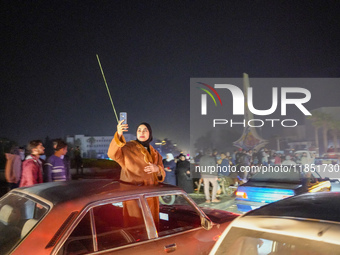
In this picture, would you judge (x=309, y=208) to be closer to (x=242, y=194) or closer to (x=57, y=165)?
(x=57, y=165)

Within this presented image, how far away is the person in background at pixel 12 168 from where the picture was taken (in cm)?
642

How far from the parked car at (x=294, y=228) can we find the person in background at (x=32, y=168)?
3693 millimetres

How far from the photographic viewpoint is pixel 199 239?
3.06 meters

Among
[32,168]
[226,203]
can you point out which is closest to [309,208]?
[32,168]

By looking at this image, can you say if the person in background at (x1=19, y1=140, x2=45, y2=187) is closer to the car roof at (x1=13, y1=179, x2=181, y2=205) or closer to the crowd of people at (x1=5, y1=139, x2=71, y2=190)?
the crowd of people at (x1=5, y1=139, x2=71, y2=190)

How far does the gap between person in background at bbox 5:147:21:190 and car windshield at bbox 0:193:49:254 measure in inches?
156

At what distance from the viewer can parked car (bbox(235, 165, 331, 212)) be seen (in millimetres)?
6188

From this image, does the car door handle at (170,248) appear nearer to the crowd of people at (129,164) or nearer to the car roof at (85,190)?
the car roof at (85,190)

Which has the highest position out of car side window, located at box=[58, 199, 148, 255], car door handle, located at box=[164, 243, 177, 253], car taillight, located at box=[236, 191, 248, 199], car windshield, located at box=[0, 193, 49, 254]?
car windshield, located at box=[0, 193, 49, 254]

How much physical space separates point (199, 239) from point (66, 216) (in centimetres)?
144

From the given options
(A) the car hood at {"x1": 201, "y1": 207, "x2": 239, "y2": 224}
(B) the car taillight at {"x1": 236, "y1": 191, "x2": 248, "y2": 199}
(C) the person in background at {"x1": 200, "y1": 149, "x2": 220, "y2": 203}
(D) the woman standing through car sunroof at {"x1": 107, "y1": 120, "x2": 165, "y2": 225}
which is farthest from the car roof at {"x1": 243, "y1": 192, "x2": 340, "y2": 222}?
(C) the person in background at {"x1": 200, "y1": 149, "x2": 220, "y2": 203}

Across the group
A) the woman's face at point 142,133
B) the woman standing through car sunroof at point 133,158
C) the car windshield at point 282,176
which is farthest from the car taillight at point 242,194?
the woman's face at point 142,133

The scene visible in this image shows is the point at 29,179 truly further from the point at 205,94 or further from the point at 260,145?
the point at 260,145

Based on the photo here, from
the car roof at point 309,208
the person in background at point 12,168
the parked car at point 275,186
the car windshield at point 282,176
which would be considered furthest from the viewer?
the car windshield at point 282,176
